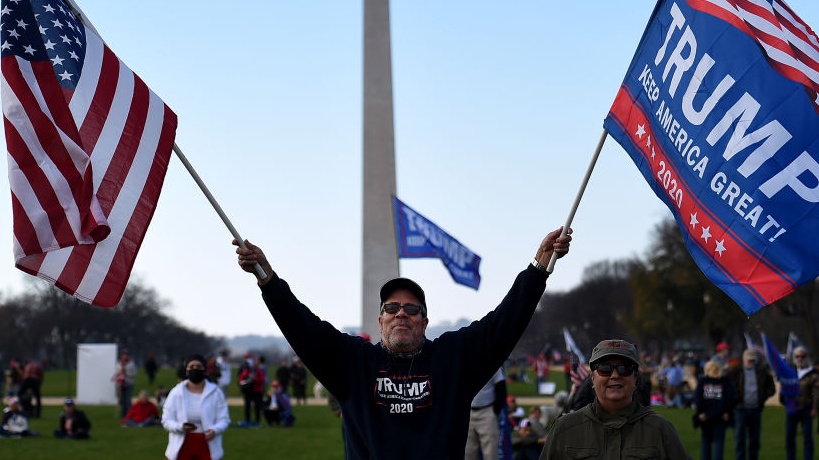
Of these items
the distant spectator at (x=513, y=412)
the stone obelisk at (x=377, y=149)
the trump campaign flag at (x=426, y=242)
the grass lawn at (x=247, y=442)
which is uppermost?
the stone obelisk at (x=377, y=149)

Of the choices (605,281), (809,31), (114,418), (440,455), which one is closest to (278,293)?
(440,455)

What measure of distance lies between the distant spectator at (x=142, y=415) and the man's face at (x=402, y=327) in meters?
22.1

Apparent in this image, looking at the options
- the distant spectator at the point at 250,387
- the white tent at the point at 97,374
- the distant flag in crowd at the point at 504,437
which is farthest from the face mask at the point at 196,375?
the white tent at the point at 97,374

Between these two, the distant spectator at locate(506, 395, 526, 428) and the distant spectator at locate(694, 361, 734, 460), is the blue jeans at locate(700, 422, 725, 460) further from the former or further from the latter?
the distant spectator at locate(506, 395, 526, 428)

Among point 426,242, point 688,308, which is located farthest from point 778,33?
point 688,308

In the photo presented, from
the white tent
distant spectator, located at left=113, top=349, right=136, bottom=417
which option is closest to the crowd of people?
distant spectator, located at left=113, top=349, right=136, bottom=417

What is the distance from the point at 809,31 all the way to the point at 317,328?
3117 mm

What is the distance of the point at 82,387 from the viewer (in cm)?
3684

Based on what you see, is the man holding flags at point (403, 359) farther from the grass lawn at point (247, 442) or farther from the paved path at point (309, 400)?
the paved path at point (309, 400)

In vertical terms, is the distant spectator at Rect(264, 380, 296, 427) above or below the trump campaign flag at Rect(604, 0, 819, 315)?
below

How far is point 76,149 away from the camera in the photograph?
5461mm

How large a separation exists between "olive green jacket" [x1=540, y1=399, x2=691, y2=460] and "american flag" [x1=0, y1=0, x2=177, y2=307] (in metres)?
2.17

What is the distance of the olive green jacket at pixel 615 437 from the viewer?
4.77m

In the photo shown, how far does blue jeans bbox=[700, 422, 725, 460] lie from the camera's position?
13.6 m
